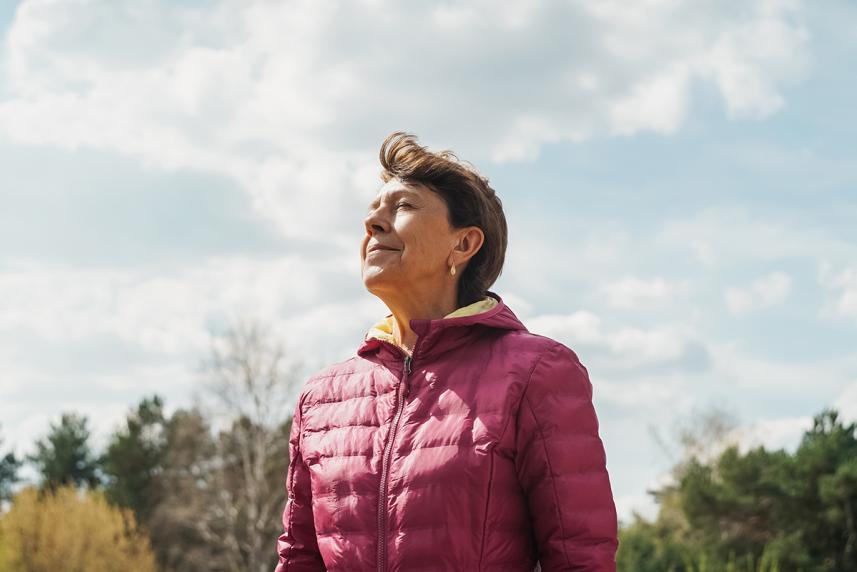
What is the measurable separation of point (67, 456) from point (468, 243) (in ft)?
101

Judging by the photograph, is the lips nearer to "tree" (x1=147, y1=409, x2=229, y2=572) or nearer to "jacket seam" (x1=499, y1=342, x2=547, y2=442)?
"jacket seam" (x1=499, y1=342, x2=547, y2=442)

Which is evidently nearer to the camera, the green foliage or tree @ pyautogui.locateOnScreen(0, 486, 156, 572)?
the green foliage

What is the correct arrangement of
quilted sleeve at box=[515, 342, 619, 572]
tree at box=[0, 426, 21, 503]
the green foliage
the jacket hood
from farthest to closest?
tree at box=[0, 426, 21, 503] < the green foliage < the jacket hood < quilted sleeve at box=[515, 342, 619, 572]

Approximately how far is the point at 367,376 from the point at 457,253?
1.32ft

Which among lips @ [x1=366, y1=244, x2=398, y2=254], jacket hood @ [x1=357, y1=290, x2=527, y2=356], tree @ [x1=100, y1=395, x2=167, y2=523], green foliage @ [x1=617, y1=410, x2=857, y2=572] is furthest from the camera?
tree @ [x1=100, y1=395, x2=167, y2=523]

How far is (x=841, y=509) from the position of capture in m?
17.2

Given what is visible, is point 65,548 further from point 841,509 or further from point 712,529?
point 841,509

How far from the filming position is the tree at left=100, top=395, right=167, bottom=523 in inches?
1102

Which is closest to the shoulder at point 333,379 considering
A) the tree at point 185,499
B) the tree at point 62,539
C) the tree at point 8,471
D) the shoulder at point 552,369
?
the shoulder at point 552,369

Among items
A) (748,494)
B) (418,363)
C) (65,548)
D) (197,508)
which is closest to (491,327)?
(418,363)

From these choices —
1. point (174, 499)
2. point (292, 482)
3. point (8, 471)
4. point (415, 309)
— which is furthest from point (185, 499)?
point (415, 309)

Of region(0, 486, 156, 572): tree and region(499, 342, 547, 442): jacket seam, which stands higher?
region(0, 486, 156, 572): tree

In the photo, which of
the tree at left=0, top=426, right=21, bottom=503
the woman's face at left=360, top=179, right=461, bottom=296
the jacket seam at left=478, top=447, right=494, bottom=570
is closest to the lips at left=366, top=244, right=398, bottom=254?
the woman's face at left=360, top=179, right=461, bottom=296

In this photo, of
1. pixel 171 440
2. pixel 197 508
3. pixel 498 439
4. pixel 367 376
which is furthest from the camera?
pixel 171 440
